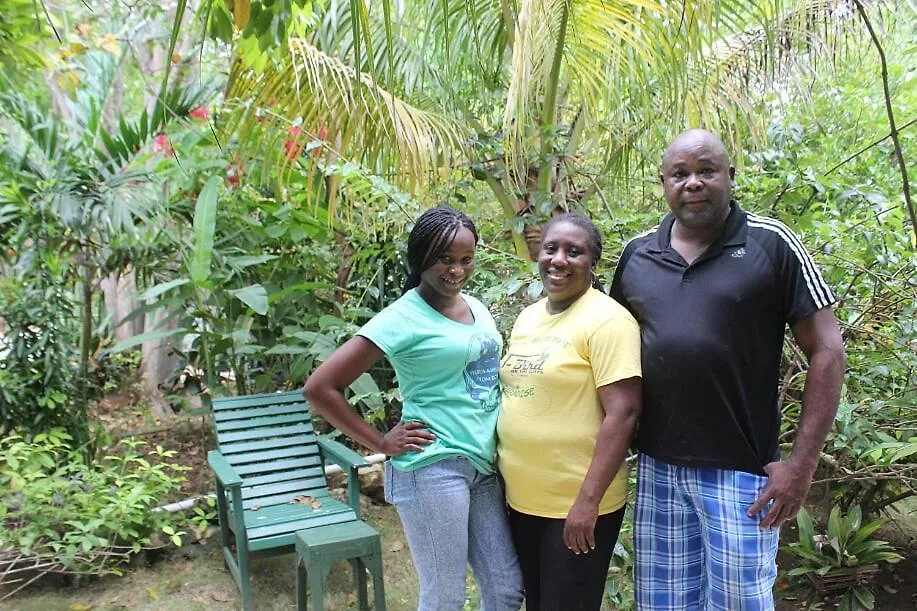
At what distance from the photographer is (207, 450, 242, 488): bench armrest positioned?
337 centimetres

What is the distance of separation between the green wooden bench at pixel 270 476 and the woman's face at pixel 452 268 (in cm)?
170

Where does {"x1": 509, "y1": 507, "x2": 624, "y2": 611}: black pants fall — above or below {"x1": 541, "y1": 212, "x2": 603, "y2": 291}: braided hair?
below

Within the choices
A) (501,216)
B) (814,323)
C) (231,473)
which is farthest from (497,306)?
(814,323)

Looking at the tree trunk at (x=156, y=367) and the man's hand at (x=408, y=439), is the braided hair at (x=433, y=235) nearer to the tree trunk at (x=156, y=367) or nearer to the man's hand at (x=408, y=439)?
the man's hand at (x=408, y=439)

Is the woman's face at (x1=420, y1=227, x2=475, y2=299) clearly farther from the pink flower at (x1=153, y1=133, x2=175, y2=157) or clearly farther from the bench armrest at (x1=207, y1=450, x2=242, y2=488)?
the pink flower at (x1=153, y1=133, x2=175, y2=157)

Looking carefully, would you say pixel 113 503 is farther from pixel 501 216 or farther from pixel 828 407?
pixel 828 407

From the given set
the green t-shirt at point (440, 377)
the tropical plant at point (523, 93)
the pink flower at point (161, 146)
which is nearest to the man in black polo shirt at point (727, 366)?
the green t-shirt at point (440, 377)

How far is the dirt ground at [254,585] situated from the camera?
3.53 meters

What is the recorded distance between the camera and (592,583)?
6.75 feet

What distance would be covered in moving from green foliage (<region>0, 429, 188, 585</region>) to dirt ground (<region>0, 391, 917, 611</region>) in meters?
0.11

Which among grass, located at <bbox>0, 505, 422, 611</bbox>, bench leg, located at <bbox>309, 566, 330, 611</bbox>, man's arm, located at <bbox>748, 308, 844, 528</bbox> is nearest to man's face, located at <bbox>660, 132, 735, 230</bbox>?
man's arm, located at <bbox>748, 308, 844, 528</bbox>

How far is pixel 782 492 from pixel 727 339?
43 centimetres

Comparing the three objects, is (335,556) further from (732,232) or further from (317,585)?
(732,232)

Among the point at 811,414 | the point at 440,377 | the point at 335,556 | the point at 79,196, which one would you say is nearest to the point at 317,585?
the point at 335,556
